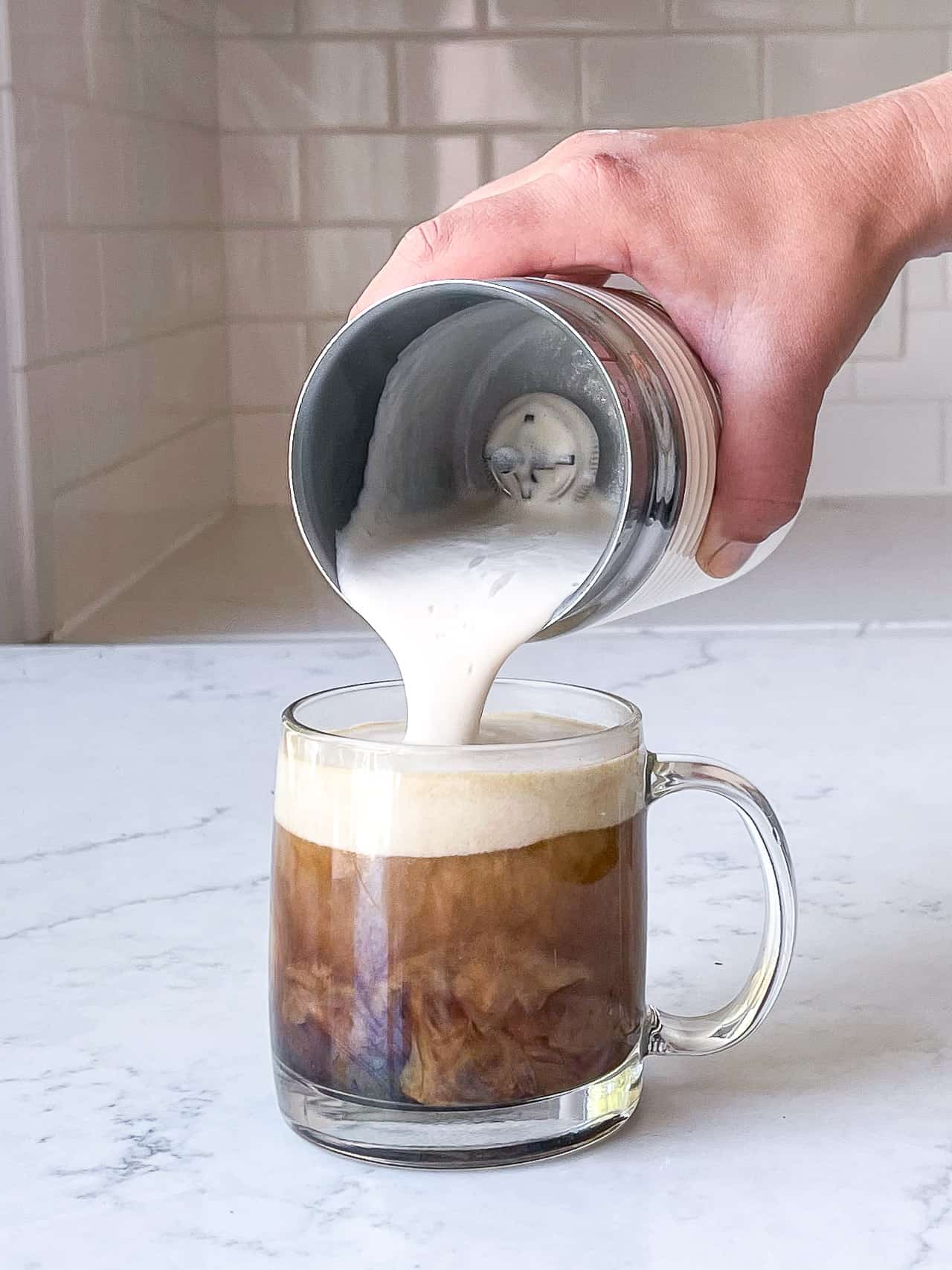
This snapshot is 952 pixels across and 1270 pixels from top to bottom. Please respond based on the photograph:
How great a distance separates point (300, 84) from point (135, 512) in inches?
18.8

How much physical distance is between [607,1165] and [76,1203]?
5.3 inches

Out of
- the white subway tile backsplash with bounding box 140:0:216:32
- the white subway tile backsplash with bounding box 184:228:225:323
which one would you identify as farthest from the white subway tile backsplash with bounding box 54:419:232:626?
the white subway tile backsplash with bounding box 140:0:216:32

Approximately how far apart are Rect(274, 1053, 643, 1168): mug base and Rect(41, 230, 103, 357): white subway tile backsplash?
2.71ft

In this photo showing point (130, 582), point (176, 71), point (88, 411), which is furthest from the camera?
point (176, 71)

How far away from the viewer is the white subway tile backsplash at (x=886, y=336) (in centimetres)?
167

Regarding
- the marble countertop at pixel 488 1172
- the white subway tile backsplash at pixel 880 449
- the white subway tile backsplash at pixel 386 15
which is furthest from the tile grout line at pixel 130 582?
the white subway tile backsplash at pixel 880 449

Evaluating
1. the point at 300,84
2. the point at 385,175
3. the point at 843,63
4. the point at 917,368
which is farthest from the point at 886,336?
the point at 300,84

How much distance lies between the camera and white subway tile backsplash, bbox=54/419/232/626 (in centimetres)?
124

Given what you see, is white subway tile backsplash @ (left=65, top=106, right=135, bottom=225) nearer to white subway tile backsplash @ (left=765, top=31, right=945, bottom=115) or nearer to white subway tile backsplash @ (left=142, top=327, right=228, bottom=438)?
white subway tile backsplash @ (left=142, top=327, right=228, bottom=438)

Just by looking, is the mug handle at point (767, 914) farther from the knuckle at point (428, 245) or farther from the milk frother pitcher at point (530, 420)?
the knuckle at point (428, 245)

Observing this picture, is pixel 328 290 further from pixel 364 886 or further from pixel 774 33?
pixel 364 886

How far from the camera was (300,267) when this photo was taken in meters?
1.65

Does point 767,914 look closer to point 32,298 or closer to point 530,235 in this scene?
point 530,235

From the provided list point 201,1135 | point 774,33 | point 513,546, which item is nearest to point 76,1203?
point 201,1135
